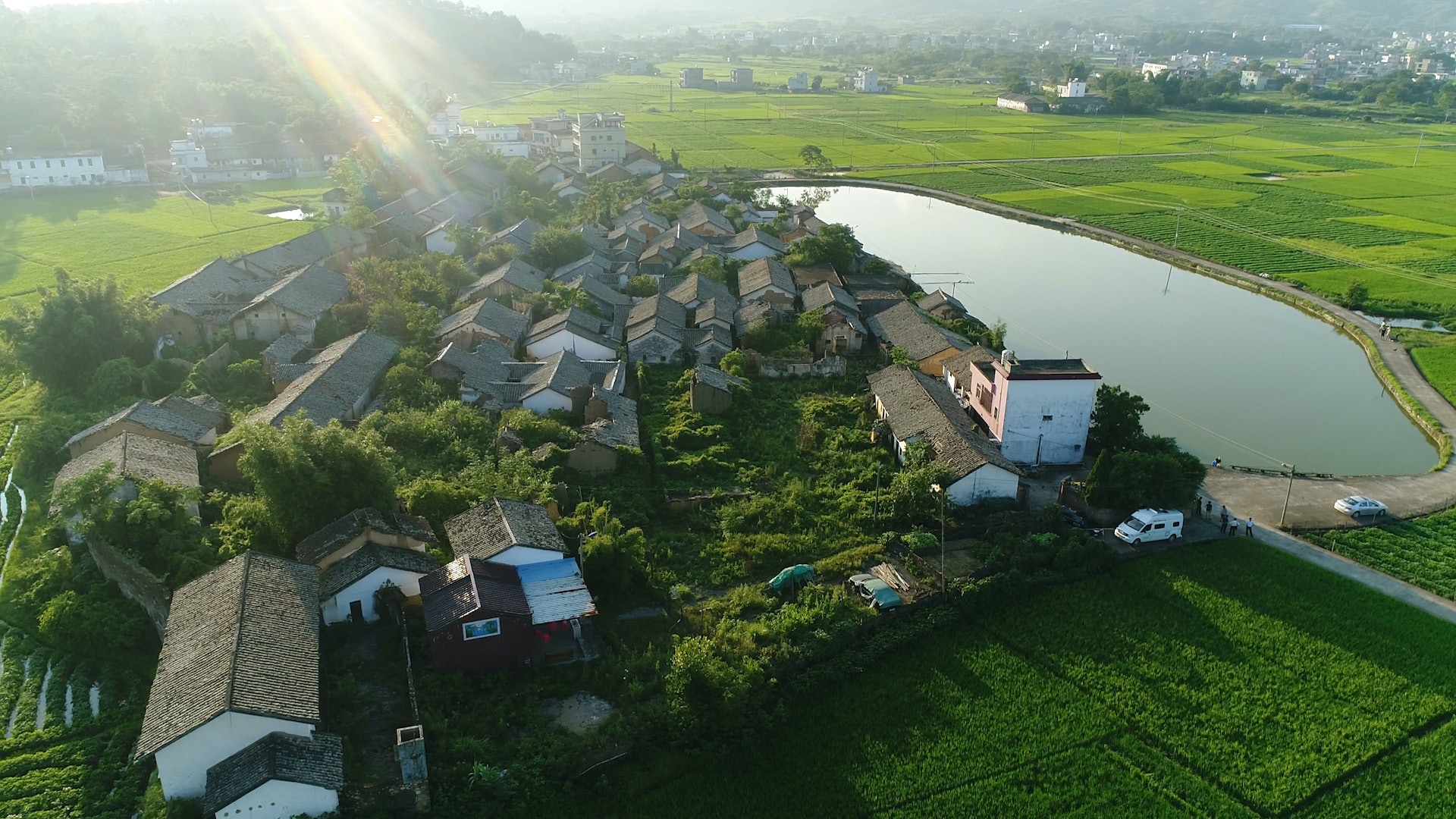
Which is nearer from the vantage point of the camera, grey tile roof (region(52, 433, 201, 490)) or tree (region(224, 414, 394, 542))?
tree (region(224, 414, 394, 542))

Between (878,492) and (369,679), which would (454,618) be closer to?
(369,679)

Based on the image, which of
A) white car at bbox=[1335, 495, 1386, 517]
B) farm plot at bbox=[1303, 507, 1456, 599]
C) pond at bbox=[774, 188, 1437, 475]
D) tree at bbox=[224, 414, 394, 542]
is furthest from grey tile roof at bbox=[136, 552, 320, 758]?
pond at bbox=[774, 188, 1437, 475]

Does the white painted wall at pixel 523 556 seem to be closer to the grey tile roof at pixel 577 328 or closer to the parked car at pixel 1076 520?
the parked car at pixel 1076 520

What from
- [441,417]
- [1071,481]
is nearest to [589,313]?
[441,417]

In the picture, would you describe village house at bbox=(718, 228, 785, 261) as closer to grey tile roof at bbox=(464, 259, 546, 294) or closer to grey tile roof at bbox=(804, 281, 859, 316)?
grey tile roof at bbox=(804, 281, 859, 316)

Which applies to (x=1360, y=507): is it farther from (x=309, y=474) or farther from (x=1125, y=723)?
(x=309, y=474)

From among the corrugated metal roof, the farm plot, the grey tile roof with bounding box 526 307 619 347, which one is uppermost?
the grey tile roof with bounding box 526 307 619 347

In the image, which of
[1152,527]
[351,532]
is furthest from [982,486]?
[351,532]
